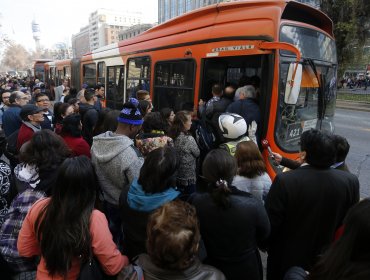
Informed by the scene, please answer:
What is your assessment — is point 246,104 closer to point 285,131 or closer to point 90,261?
point 285,131

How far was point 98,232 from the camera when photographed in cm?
172

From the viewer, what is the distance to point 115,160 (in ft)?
8.45

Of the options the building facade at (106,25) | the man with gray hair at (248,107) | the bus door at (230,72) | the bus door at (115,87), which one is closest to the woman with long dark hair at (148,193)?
the man with gray hair at (248,107)

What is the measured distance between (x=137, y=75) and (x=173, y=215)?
624 cm

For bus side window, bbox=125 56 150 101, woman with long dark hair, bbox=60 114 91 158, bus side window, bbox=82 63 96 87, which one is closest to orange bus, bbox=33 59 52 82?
bus side window, bbox=82 63 96 87

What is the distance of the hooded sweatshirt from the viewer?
2561 millimetres

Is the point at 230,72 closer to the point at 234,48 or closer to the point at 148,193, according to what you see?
the point at 234,48

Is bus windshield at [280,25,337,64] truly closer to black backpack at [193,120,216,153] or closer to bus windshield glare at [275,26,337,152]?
bus windshield glare at [275,26,337,152]

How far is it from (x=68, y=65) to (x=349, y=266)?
52.5ft

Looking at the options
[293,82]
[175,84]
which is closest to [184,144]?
[293,82]

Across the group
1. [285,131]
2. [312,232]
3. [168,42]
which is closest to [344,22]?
[168,42]

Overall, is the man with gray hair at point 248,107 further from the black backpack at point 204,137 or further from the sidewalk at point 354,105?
the sidewalk at point 354,105

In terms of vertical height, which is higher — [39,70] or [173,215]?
[39,70]

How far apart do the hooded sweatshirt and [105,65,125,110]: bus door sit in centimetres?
569
